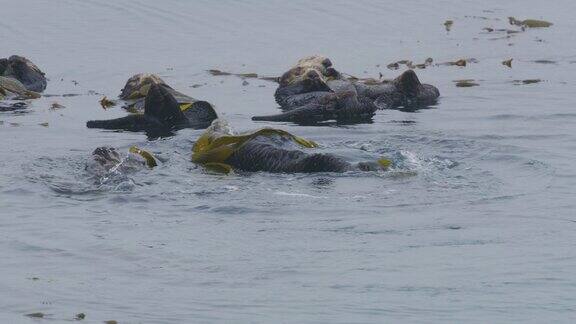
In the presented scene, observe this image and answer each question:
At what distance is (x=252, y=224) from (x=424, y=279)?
69.2 inches

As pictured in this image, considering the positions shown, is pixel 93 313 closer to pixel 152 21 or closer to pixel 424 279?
pixel 424 279

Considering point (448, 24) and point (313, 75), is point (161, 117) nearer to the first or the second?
point (313, 75)

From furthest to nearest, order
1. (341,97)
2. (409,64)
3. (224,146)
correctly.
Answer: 1. (409,64)
2. (341,97)
3. (224,146)

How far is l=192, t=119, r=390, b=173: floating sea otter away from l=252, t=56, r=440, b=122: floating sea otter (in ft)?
10.8

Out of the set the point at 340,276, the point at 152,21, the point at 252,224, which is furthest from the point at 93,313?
the point at 152,21

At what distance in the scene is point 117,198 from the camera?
384 inches

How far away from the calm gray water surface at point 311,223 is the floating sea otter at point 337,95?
355 mm

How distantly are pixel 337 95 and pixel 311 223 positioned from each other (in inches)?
243

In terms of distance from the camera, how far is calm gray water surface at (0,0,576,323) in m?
7.28

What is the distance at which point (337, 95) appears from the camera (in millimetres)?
15109

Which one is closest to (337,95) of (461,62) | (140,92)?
(140,92)

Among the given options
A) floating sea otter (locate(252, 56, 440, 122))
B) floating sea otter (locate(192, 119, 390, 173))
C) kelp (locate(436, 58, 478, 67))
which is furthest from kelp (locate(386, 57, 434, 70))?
floating sea otter (locate(192, 119, 390, 173))

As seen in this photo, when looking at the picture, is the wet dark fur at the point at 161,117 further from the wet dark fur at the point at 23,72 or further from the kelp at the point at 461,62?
the kelp at the point at 461,62

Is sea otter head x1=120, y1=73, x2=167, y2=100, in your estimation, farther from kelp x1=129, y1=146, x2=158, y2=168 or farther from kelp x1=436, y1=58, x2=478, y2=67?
kelp x1=436, y1=58, x2=478, y2=67
